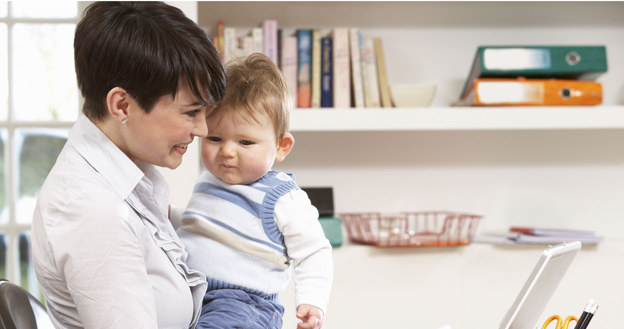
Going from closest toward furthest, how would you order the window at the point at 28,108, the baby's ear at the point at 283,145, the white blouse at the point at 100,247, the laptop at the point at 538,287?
the white blouse at the point at 100,247
the laptop at the point at 538,287
the baby's ear at the point at 283,145
the window at the point at 28,108

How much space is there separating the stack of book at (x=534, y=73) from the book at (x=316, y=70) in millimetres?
599

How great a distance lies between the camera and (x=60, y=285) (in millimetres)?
961

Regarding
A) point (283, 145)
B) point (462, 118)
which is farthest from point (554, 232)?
point (283, 145)

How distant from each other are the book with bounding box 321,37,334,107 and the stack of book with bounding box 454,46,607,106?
55cm

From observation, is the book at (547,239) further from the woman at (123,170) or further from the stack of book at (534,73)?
the woman at (123,170)

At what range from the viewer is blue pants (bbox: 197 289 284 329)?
3.93 feet

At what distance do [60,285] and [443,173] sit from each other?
82.9 inches

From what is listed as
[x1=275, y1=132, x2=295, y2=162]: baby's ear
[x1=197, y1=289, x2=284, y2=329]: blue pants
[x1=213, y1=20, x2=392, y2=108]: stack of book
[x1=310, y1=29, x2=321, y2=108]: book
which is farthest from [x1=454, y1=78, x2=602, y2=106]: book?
[x1=197, y1=289, x2=284, y2=329]: blue pants

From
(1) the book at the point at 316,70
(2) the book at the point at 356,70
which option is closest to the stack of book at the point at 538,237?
(2) the book at the point at 356,70

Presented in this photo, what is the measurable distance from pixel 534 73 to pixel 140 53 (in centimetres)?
199

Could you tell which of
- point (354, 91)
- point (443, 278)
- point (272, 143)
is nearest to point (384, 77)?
point (354, 91)

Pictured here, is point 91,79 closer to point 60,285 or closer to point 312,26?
point 60,285

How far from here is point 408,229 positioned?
2658 mm

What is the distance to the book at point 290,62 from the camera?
255 centimetres
